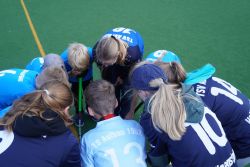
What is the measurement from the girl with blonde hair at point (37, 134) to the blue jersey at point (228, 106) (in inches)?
40.5

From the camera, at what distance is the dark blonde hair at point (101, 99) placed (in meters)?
2.22

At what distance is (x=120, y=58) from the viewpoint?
285 cm

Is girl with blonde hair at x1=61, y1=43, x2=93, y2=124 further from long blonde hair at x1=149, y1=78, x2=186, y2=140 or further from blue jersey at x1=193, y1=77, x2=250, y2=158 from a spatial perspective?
long blonde hair at x1=149, y1=78, x2=186, y2=140

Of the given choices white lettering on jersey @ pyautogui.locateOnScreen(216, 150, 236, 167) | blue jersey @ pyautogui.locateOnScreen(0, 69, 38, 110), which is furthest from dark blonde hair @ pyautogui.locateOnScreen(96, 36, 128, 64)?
white lettering on jersey @ pyautogui.locateOnScreen(216, 150, 236, 167)

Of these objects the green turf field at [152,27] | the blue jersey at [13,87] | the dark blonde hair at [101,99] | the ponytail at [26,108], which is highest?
the ponytail at [26,108]

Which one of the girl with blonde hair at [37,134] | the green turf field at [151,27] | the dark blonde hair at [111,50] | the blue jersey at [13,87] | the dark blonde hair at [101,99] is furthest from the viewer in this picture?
the green turf field at [151,27]

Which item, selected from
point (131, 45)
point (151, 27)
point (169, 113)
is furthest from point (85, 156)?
point (151, 27)

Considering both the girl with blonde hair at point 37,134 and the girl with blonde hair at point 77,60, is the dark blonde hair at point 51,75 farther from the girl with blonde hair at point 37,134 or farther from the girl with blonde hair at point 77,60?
the girl with blonde hair at point 37,134

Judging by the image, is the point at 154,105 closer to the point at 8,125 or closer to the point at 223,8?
the point at 8,125

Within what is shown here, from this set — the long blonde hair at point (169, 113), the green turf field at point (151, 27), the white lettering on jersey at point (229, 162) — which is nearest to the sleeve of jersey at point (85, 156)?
the long blonde hair at point (169, 113)

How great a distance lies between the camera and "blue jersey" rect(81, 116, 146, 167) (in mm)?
2002

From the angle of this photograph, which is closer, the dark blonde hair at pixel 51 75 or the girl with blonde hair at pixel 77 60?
the dark blonde hair at pixel 51 75

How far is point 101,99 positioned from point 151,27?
3.66 metres

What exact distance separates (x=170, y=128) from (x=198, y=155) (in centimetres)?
27
